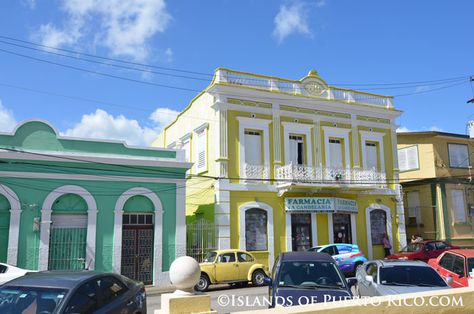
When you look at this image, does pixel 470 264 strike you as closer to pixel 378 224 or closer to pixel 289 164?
pixel 289 164

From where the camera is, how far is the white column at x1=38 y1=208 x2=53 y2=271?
1633 cm

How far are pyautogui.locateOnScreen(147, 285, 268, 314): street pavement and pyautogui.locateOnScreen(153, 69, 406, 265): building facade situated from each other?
3.99m

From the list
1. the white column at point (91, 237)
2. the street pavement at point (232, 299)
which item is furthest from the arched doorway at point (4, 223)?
the street pavement at point (232, 299)

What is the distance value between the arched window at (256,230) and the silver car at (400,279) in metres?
11.5

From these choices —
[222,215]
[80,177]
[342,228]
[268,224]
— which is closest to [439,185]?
[342,228]

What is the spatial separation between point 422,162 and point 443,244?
817cm

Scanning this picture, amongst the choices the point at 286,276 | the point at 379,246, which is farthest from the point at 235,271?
the point at 379,246

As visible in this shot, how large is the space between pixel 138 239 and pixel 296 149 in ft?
32.2

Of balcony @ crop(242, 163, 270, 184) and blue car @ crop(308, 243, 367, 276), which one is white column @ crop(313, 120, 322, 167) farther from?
blue car @ crop(308, 243, 367, 276)

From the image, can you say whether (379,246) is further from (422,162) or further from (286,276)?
(286,276)

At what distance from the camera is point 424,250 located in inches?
838

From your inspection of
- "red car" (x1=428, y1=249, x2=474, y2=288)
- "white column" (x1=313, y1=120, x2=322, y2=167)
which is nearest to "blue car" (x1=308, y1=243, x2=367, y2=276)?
"white column" (x1=313, y1=120, x2=322, y2=167)

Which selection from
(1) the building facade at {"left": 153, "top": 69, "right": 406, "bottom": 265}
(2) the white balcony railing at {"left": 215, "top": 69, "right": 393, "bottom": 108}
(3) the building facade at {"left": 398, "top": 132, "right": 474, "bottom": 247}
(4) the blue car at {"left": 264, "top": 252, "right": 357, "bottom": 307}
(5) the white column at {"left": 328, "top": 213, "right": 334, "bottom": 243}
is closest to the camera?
(4) the blue car at {"left": 264, "top": 252, "right": 357, "bottom": 307}

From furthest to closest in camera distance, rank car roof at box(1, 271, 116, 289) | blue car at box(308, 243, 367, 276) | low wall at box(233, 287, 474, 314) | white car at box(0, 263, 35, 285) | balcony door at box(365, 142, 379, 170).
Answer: balcony door at box(365, 142, 379, 170), blue car at box(308, 243, 367, 276), white car at box(0, 263, 35, 285), car roof at box(1, 271, 116, 289), low wall at box(233, 287, 474, 314)
